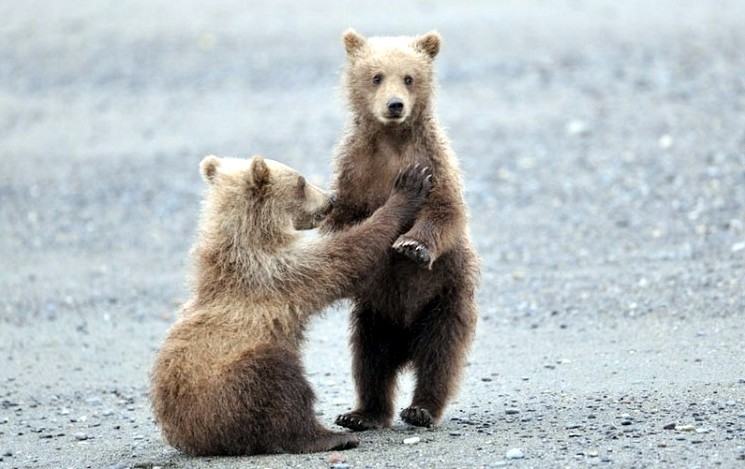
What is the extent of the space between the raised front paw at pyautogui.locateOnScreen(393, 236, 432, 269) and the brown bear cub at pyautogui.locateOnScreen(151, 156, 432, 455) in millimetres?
141

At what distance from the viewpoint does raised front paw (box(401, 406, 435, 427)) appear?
330 inches

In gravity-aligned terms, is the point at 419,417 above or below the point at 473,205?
below

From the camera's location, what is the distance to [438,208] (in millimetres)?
8367

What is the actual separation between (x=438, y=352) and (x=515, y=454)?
1.31 metres

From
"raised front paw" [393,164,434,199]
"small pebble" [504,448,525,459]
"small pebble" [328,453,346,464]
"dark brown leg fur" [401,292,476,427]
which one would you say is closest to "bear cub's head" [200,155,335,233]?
"raised front paw" [393,164,434,199]

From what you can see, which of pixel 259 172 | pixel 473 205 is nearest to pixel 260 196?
pixel 259 172

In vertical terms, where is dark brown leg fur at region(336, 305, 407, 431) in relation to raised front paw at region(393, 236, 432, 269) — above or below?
below

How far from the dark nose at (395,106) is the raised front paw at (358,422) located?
74.2 inches

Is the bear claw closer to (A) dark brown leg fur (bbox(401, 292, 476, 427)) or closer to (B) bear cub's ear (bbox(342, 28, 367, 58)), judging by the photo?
(A) dark brown leg fur (bbox(401, 292, 476, 427))

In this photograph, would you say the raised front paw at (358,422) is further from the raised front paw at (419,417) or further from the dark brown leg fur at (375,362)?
the raised front paw at (419,417)

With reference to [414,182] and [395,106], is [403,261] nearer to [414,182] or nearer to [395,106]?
[414,182]

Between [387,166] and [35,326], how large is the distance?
4901mm

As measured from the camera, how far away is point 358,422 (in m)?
8.56

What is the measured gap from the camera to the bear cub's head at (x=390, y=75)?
27.8 feet
